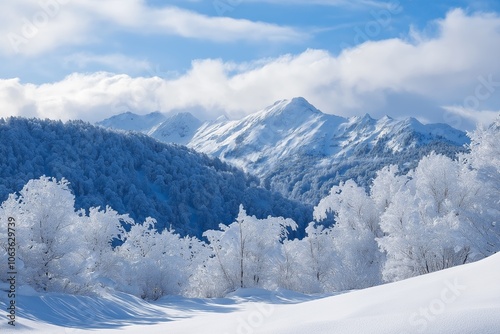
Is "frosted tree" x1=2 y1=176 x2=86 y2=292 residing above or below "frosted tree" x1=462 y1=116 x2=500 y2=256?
below

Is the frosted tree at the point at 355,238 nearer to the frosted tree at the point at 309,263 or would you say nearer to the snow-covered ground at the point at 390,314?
the frosted tree at the point at 309,263

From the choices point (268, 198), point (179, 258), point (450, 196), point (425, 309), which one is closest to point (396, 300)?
point (425, 309)

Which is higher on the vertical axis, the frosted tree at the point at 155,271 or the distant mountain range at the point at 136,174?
the distant mountain range at the point at 136,174

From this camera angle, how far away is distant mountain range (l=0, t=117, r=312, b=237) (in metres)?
125

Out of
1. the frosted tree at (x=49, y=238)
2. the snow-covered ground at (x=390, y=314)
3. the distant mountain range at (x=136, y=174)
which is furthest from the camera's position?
the distant mountain range at (x=136, y=174)

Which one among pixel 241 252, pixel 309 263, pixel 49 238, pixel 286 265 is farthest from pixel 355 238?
pixel 49 238

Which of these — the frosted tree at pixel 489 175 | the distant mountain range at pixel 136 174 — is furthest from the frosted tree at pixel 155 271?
the distant mountain range at pixel 136 174

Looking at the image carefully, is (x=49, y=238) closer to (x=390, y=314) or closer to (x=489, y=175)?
(x=390, y=314)

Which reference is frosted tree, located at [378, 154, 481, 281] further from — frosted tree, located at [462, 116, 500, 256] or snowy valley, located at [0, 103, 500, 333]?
frosted tree, located at [462, 116, 500, 256]

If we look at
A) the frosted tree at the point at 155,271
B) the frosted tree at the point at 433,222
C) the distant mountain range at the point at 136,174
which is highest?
the distant mountain range at the point at 136,174

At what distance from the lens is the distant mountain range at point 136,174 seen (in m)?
125

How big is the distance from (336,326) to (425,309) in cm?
165

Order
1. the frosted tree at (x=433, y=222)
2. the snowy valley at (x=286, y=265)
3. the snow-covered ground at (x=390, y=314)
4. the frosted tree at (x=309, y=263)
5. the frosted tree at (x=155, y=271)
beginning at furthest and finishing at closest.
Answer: the frosted tree at (x=309, y=263) < the frosted tree at (x=155, y=271) < the frosted tree at (x=433, y=222) < the snowy valley at (x=286, y=265) < the snow-covered ground at (x=390, y=314)

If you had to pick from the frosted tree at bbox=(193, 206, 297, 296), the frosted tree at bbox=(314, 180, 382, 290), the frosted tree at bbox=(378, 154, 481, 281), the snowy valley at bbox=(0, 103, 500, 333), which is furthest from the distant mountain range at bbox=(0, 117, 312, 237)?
the frosted tree at bbox=(378, 154, 481, 281)
